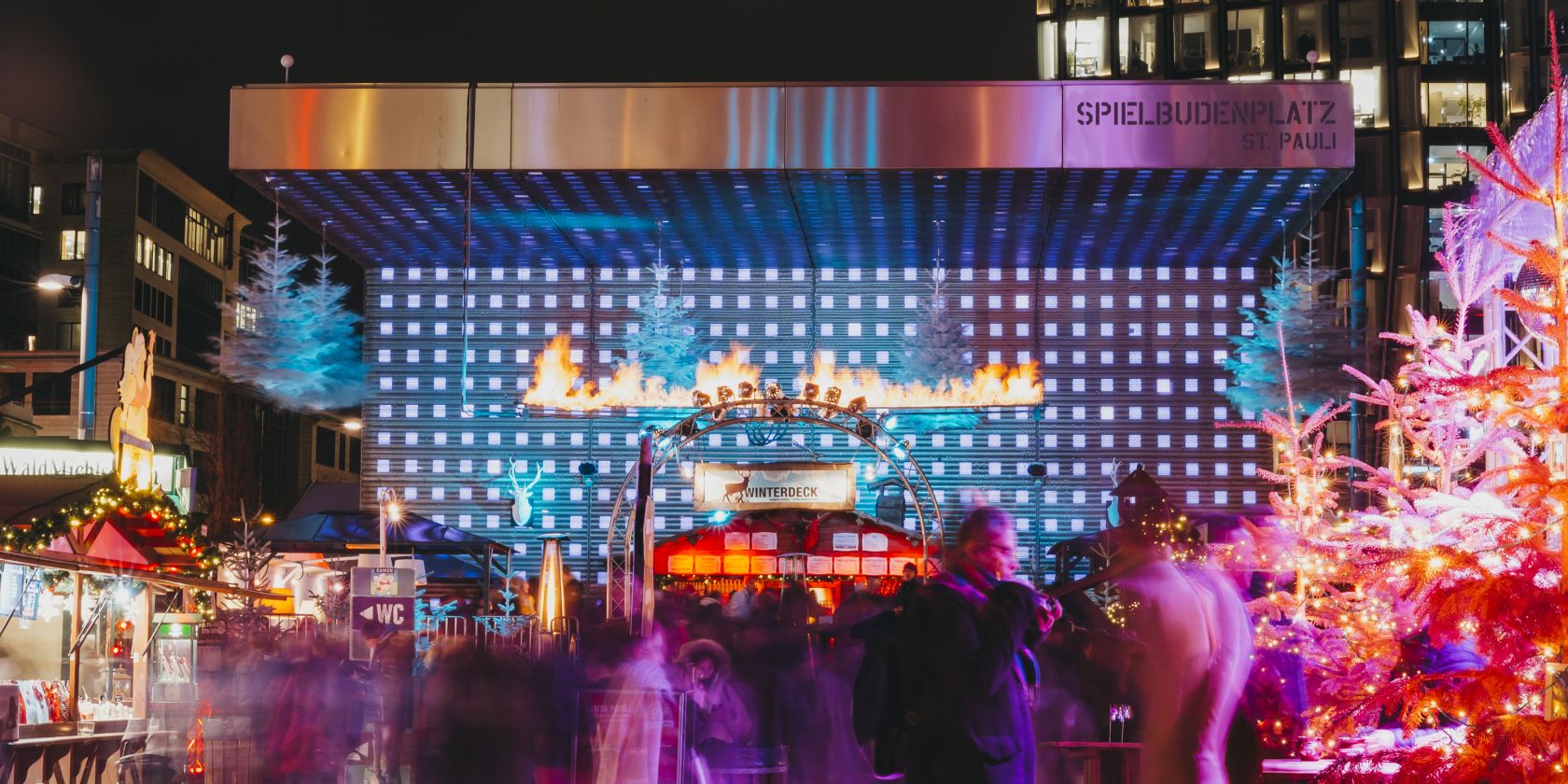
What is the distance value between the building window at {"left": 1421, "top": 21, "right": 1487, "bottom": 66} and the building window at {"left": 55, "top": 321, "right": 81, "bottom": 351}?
54.9 m

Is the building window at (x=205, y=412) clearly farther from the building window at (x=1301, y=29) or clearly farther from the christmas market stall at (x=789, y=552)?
the building window at (x=1301, y=29)

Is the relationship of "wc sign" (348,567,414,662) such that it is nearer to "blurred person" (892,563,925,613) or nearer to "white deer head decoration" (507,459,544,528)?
"blurred person" (892,563,925,613)

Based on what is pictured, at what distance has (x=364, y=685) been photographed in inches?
465

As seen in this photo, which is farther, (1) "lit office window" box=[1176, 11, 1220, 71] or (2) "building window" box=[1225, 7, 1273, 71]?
(1) "lit office window" box=[1176, 11, 1220, 71]

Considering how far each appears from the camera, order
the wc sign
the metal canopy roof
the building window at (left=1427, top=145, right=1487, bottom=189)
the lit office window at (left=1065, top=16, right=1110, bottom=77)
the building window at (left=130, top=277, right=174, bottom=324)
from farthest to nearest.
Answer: the building window at (left=130, top=277, right=174, bottom=324) → the lit office window at (left=1065, top=16, right=1110, bottom=77) → the building window at (left=1427, top=145, right=1487, bottom=189) → the metal canopy roof → the wc sign

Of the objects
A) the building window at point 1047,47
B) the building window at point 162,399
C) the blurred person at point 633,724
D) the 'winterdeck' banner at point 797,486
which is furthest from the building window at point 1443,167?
the blurred person at point 633,724

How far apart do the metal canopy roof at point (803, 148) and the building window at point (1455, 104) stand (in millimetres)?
33509

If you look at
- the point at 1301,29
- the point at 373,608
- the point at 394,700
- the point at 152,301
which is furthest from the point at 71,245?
the point at 394,700

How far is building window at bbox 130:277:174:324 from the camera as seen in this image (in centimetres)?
6862

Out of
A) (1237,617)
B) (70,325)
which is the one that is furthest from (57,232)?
(1237,617)

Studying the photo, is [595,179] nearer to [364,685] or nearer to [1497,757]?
[364,685]

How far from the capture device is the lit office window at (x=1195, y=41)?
6178 centimetres

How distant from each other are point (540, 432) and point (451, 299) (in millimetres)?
3016

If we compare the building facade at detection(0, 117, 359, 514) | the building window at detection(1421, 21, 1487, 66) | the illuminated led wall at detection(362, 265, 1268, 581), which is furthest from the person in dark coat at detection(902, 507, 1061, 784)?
the building facade at detection(0, 117, 359, 514)
